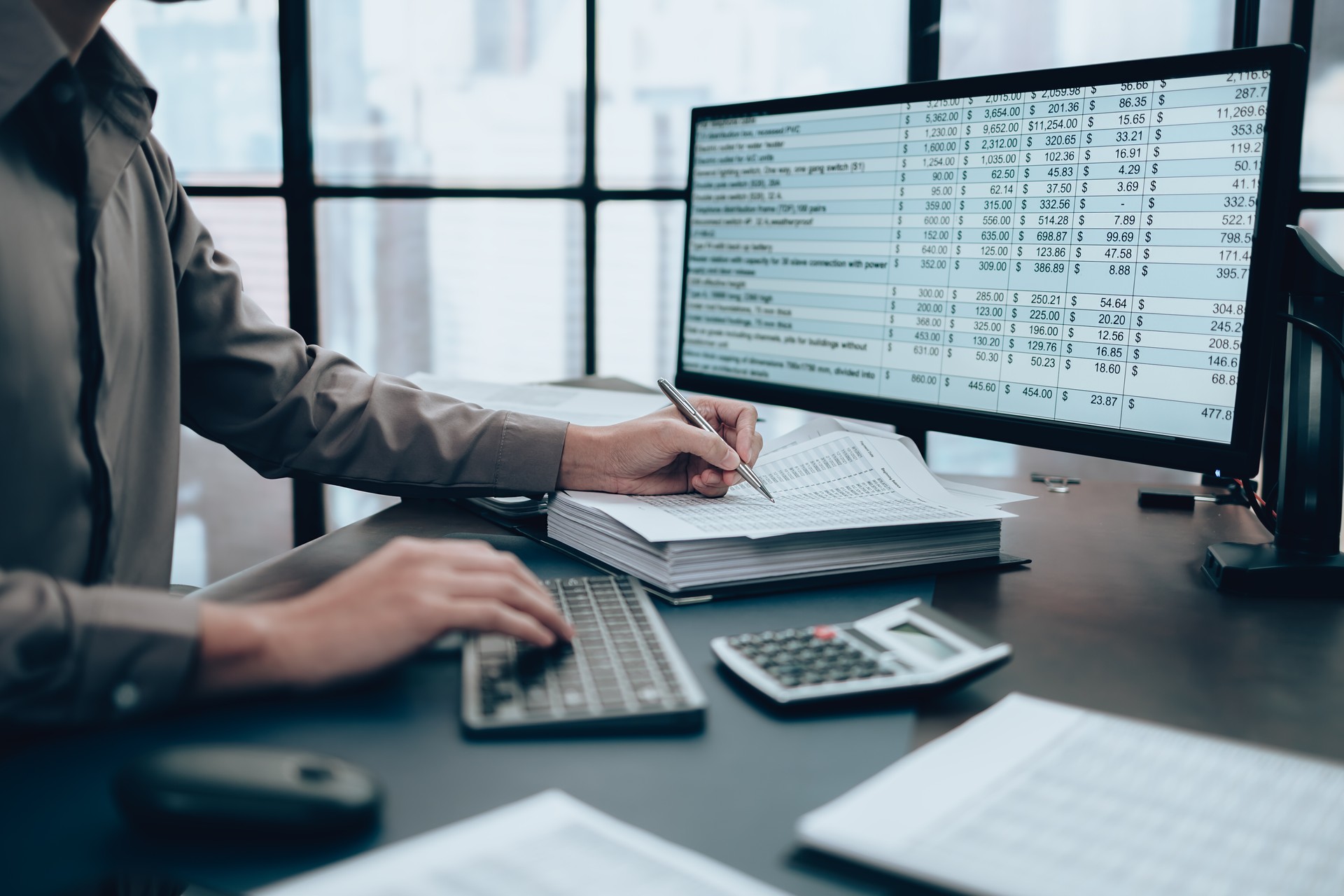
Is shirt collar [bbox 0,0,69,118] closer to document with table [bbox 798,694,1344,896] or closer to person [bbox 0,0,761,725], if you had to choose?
person [bbox 0,0,761,725]

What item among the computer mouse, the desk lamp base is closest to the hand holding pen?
the desk lamp base

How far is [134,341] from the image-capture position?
2.89 feet

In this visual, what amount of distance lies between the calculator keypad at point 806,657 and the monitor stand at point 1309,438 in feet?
1.39

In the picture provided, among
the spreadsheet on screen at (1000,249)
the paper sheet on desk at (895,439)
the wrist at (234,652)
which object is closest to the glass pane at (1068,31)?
the spreadsheet on screen at (1000,249)

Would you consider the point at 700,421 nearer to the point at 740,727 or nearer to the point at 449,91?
the point at 740,727

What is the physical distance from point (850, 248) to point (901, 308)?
10 cm

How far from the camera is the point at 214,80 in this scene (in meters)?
1.93

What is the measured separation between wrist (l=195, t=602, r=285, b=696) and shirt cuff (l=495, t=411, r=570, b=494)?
442mm

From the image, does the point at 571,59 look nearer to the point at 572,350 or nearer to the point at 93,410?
the point at 572,350

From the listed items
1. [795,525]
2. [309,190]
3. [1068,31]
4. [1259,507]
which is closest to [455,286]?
[309,190]

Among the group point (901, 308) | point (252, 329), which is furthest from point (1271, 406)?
point (252, 329)

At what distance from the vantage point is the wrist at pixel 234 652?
1.84 ft

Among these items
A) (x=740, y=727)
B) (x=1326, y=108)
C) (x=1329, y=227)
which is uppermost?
(x=1326, y=108)

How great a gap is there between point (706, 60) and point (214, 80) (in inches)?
38.4
